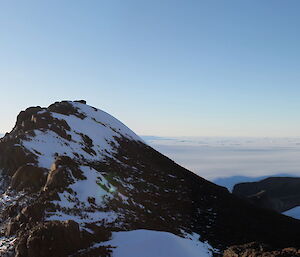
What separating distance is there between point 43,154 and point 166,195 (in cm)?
1825

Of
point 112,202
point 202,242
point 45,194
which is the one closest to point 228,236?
point 202,242

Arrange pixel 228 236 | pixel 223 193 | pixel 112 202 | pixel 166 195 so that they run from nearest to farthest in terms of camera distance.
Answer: pixel 112 202 < pixel 228 236 < pixel 166 195 < pixel 223 193

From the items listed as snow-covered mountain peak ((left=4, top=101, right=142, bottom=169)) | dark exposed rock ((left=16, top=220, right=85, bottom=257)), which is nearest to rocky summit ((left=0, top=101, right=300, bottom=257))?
dark exposed rock ((left=16, top=220, right=85, bottom=257))

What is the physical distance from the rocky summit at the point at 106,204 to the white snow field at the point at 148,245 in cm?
7

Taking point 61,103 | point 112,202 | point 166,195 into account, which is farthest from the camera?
point 61,103

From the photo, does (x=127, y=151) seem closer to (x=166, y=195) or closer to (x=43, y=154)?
(x=166, y=195)

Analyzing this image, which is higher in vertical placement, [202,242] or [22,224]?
[22,224]

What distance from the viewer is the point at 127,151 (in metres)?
59.2

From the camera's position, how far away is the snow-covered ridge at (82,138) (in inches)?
1594

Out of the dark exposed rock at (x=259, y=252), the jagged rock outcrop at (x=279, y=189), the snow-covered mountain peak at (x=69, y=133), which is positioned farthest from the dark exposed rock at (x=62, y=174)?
the jagged rock outcrop at (x=279, y=189)

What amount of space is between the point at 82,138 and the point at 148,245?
3345cm

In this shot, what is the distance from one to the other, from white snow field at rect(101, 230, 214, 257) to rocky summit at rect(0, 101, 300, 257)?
0.07m

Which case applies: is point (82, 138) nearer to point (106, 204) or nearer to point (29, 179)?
point (29, 179)

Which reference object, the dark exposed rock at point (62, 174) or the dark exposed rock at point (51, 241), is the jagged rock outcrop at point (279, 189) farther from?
the dark exposed rock at point (51, 241)
